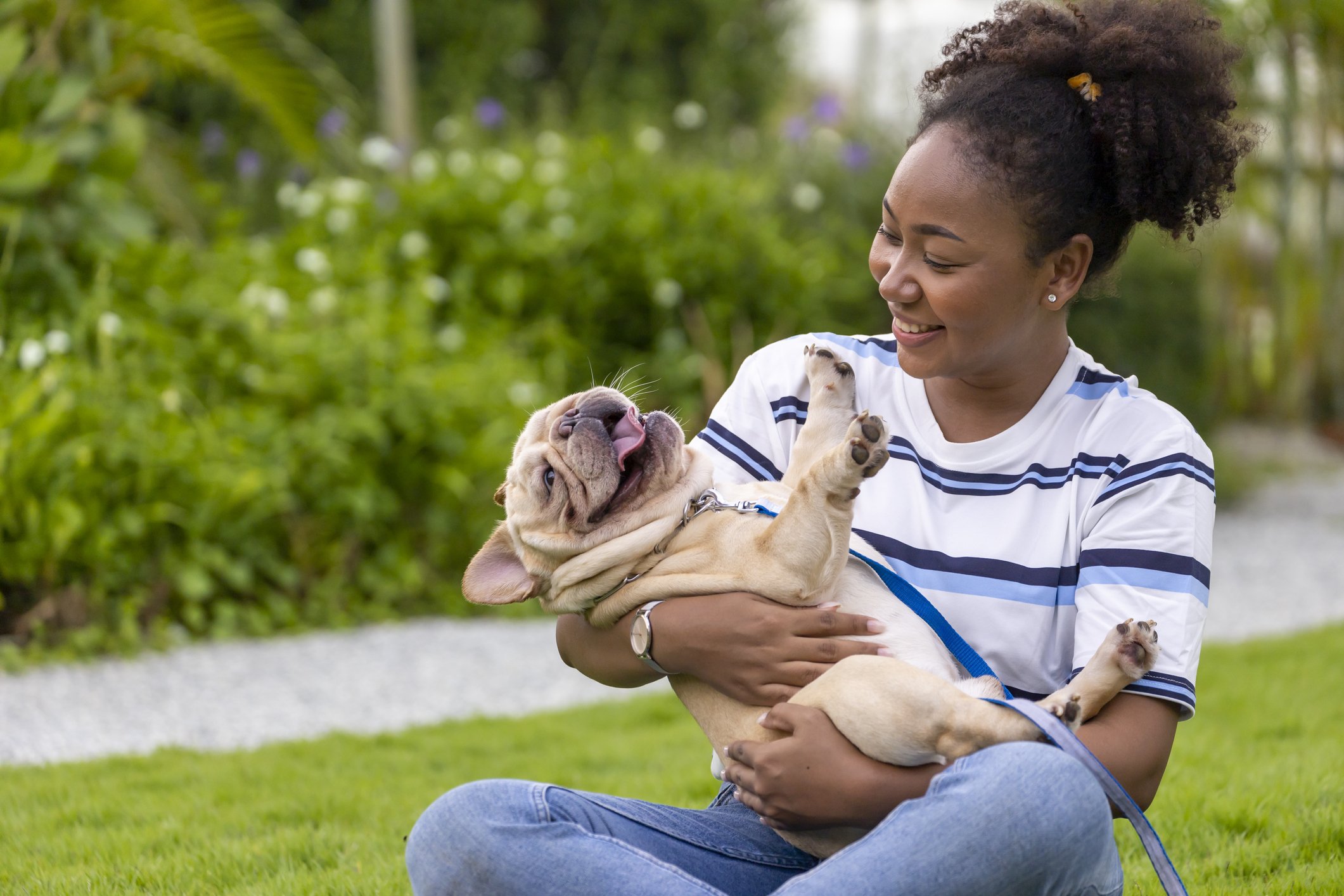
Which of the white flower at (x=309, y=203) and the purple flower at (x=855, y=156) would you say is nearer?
the white flower at (x=309, y=203)

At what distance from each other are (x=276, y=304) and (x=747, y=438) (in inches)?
184

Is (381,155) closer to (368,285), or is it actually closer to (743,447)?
(368,285)

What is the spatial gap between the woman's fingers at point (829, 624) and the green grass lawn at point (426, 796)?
1281 millimetres

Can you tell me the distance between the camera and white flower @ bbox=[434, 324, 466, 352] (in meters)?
7.77

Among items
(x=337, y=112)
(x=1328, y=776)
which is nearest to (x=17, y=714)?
(x=1328, y=776)

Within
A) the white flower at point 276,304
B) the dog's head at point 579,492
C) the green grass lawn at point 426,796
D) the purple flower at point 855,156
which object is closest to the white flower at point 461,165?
the white flower at point 276,304

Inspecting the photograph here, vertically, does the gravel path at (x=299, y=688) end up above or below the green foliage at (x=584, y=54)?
below

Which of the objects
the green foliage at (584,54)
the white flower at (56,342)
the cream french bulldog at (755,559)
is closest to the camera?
the cream french bulldog at (755,559)

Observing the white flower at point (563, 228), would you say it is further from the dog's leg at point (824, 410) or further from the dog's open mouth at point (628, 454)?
the dog's leg at point (824, 410)

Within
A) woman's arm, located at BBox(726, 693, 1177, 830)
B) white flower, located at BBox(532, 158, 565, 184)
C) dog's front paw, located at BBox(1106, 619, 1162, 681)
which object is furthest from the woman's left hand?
white flower, located at BBox(532, 158, 565, 184)

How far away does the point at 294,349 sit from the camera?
6984 millimetres

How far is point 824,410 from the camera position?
287 cm

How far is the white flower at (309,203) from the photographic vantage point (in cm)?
866

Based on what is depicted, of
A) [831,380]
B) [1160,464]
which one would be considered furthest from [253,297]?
[1160,464]
